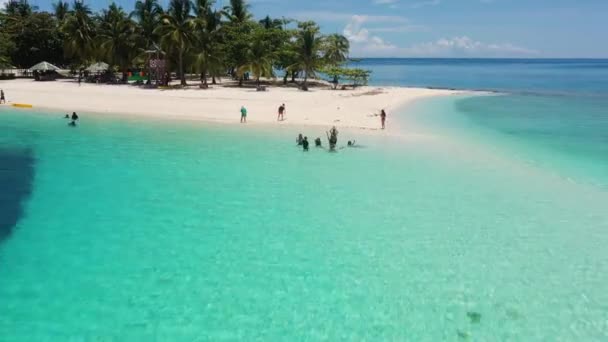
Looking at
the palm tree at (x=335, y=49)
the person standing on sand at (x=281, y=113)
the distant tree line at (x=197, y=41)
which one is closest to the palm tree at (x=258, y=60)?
the distant tree line at (x=197, y=41)

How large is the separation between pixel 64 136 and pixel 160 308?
2181 cm

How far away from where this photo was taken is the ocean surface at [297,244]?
908 centimetres

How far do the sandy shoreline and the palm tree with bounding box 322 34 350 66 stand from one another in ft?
30.1

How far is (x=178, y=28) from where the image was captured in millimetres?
52438

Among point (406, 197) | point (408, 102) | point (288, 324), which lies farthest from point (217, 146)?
point (408, 102)

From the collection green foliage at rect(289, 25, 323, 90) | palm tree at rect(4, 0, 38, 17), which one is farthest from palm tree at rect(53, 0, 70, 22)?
green foliage at rect(289, 25, 323, 90)

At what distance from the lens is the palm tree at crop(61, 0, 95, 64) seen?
61906 mm

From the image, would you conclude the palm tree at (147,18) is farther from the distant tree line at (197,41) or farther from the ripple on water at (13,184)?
the ripple on water at (13,184)

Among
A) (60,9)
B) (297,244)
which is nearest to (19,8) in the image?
(60,9)

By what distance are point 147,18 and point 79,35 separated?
1005 cm

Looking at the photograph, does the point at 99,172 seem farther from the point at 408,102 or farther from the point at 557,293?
the point at 408,102

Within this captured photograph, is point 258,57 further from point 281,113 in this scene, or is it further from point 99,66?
point 99,66

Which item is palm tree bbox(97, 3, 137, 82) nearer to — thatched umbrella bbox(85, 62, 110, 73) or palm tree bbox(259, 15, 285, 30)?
thatched umbrella bbox(85, 62, 110, 73)

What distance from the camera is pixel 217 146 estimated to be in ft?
83.6
